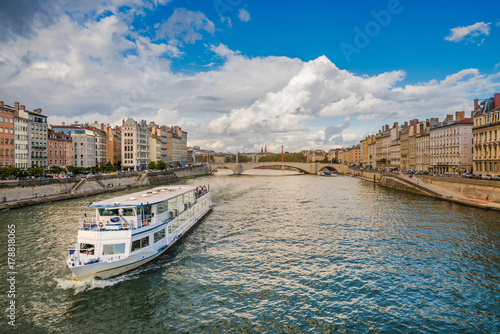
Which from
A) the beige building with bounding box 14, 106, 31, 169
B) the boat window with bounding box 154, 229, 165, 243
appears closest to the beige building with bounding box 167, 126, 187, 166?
the beige building with bounding box 14, 106, 31, 169

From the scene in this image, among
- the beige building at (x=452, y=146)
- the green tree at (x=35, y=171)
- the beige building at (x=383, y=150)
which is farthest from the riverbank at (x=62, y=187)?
the beige building at (x=383, y=150)

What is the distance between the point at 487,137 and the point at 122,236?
206 ft

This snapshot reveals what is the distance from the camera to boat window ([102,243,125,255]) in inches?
791

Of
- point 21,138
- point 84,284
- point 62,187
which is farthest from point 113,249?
point 21,138

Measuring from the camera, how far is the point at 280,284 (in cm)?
1936

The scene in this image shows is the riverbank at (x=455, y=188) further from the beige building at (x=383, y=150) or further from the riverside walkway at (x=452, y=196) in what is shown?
the beige building at (x=383, y=150)

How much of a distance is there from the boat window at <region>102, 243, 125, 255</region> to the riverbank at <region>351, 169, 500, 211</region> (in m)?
44.6

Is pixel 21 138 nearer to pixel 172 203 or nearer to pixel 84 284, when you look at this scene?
pixel 172 203

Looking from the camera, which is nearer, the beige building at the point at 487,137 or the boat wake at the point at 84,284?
the boat wake at the point at 84,284

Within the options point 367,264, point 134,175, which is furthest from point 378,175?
point 367,264

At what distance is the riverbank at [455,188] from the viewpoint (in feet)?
143

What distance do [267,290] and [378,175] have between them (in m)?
82.9

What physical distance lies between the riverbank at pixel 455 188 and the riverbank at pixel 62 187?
63.3 meters

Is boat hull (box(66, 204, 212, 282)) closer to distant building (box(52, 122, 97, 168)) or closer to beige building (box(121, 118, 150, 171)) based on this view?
A: distant building (box(52, 122, 97, 168))
